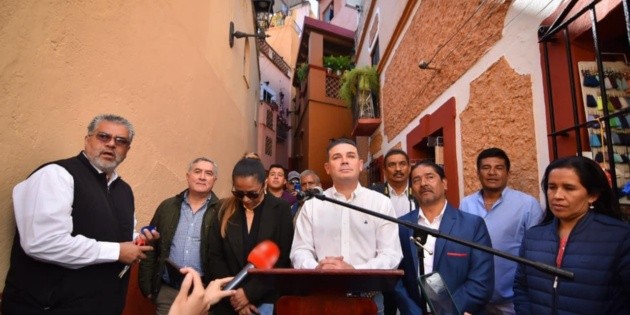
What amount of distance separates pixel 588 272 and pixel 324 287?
1296 mm

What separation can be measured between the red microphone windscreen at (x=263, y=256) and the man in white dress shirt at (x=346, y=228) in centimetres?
57

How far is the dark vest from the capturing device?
1686mm

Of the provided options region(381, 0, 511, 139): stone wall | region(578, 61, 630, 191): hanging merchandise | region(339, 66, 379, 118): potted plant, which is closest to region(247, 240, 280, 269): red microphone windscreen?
region(578, 61, 630, 191): hanging merchandise

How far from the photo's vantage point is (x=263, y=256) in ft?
4.81

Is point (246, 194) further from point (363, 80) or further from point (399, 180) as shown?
point (363, 80)

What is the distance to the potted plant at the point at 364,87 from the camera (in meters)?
8.55

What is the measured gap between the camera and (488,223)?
2682 millimetres

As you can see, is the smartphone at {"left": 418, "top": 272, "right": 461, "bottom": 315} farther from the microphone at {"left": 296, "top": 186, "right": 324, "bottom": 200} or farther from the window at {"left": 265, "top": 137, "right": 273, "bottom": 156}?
the window at {"left": 265, "top": 137, "right": 273, "bottom": 156}

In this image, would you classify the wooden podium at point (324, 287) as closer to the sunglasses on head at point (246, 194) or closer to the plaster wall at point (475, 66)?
the sunglasses on head at point (246, 194)

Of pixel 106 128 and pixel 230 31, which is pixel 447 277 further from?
pixel 230 31

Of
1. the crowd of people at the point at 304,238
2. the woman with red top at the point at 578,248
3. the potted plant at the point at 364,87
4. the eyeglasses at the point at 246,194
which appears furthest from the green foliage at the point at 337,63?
the woman with red top at the point at 578,248

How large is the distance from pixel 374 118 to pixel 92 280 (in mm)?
7462

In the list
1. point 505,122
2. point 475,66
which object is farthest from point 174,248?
point 475,66

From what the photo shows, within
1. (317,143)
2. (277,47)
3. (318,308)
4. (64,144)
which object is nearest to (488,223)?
(318,308)
